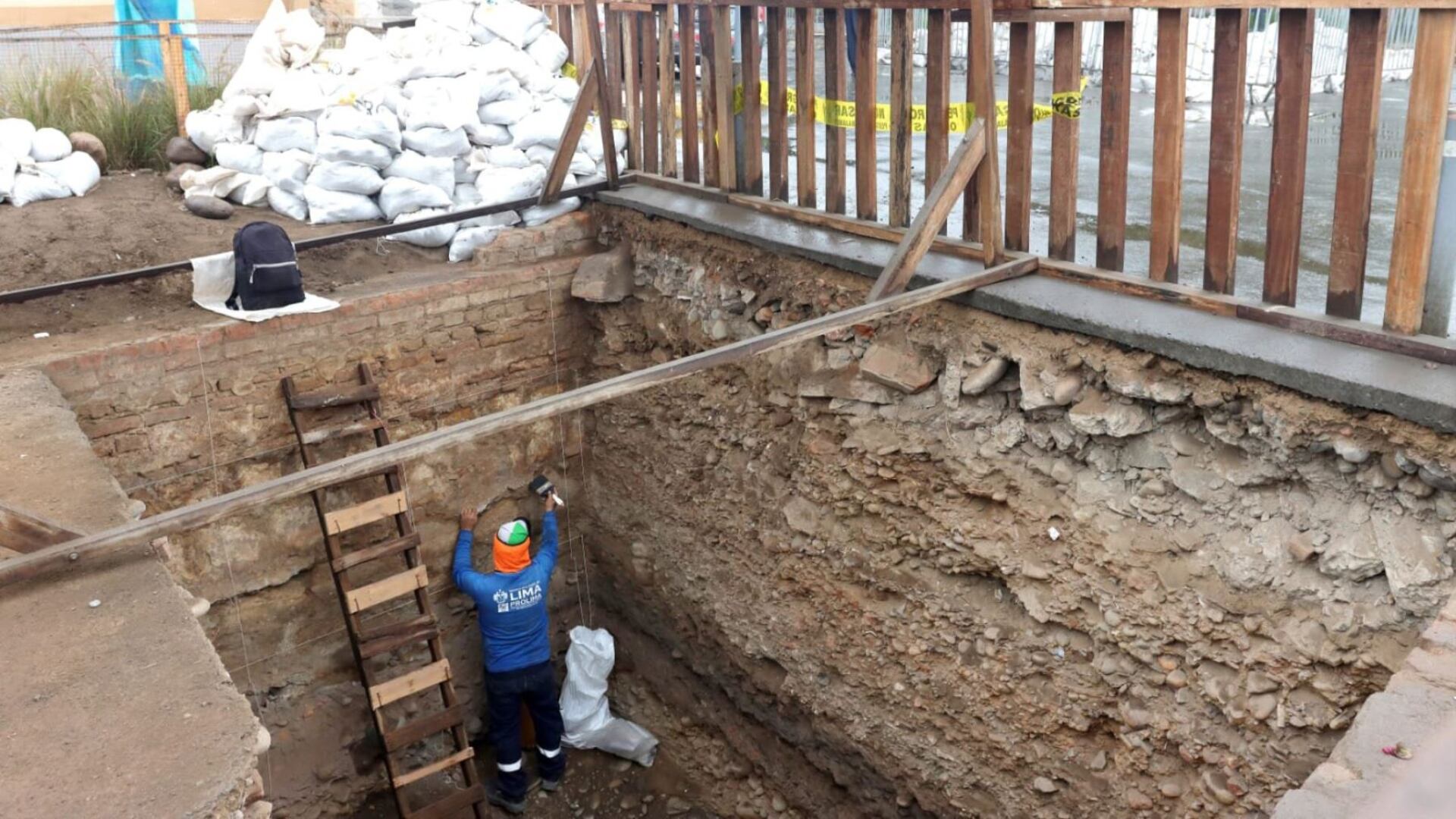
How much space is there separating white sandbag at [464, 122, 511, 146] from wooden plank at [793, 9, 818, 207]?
240cm

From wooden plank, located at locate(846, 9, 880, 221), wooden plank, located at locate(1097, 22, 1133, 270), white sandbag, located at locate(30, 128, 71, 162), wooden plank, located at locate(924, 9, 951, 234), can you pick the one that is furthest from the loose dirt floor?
wooden plank, located at locate(1097, 22, 1133, 270)

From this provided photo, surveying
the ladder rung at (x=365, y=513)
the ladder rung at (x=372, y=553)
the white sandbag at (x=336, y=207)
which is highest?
the white sandbag at (x=336, y=207)

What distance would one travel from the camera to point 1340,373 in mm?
3430

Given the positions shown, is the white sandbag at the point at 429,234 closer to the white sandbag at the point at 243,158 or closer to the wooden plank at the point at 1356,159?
the white sandbag at the point at 243,158

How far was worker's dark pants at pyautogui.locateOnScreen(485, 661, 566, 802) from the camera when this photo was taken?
6.27m

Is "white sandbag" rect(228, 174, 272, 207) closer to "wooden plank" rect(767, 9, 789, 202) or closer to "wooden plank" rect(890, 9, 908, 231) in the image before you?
"wooden plank" rect(767, 9, 789, 202)

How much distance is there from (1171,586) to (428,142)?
198 inches

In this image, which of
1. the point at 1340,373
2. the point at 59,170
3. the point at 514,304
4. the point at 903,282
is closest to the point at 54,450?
the point at 514,304

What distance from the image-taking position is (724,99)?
5.96 metres

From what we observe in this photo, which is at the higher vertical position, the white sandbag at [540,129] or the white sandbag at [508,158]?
the white sandbag at [540,129]

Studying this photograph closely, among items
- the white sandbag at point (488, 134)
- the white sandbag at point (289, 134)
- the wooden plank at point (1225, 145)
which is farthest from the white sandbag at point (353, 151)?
the wooden plank at point (1225, 145)

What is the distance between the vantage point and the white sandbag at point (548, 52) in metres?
7.67

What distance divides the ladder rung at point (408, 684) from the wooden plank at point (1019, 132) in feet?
11.8

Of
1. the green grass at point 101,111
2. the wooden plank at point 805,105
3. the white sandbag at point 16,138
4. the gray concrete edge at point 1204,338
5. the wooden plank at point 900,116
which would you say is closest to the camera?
the gray concrete edge at point 1204,338
